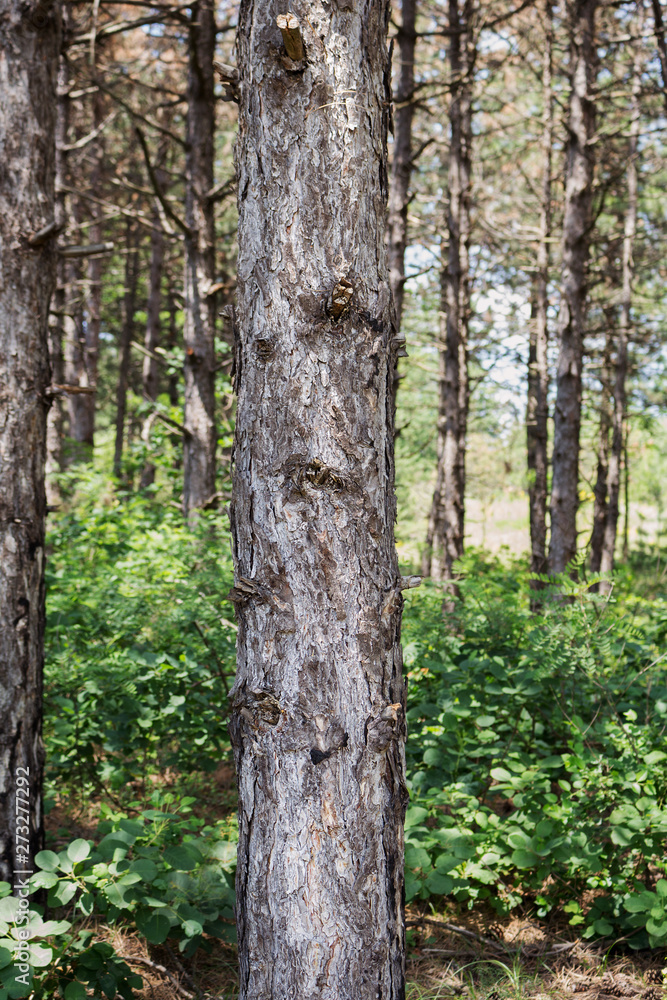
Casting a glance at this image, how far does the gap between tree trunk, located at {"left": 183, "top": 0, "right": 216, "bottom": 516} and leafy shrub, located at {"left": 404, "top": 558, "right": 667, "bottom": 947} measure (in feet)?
13.4

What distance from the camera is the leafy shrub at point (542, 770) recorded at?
267cm

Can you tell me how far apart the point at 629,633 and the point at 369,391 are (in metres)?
2.33

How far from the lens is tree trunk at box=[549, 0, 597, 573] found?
6.71 meters

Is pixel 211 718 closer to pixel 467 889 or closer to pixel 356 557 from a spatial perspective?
pixel 467 889

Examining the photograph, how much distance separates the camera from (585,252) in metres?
6.86

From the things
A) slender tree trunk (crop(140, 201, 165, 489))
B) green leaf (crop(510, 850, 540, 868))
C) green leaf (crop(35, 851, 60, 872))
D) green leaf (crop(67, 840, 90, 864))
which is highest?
slender tree trunk (crop(140, 201, 165, 489))

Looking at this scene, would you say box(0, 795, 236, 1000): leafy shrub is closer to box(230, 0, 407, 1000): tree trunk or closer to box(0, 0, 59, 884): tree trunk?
box(0, 0, 59, 884): tree trunk

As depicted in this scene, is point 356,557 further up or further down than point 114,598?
further up

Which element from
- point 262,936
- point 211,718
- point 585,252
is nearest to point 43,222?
point 211,718

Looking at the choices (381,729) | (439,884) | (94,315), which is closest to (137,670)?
(439,884)

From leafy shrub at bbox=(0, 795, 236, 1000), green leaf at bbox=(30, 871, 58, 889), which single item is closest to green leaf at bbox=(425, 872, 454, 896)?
leafy shrub at bbox=(0, 795, 236, 1000)

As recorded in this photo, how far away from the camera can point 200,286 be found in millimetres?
7438

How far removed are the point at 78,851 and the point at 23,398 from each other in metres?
1.86

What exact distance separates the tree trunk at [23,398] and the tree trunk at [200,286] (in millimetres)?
4206
